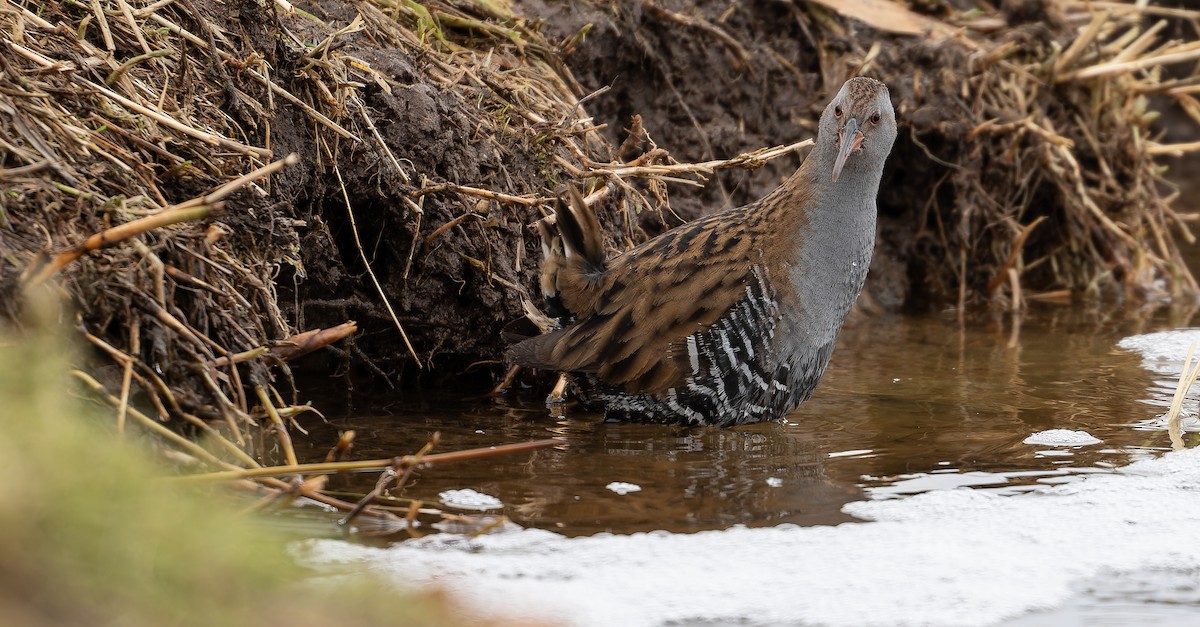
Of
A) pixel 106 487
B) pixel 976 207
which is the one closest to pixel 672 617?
pixel 106 487

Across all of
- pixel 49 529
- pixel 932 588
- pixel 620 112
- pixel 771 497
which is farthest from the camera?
pixel 620 112

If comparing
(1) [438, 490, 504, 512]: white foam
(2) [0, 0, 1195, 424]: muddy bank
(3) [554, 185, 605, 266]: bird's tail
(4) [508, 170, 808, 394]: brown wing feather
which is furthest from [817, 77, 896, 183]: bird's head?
(1) [438, 490, 504, 512]: white foam

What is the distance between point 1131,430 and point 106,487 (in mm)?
3355

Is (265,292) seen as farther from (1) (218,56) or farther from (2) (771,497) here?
(2) (771,497)

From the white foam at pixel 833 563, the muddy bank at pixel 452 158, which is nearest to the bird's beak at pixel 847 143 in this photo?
the muddy bank at pixel 452 158

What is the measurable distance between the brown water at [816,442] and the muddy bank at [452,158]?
503 mm

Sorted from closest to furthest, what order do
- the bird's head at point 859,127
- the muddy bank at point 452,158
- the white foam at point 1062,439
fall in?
the muddy bank at point 452,158, the white foam at point 1062,439, the bird's head at point 859,127

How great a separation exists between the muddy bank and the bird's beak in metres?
0.62

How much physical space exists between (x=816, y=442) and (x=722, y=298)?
0.57 m

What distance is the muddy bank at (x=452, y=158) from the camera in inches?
135

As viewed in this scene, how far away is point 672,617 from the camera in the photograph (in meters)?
2.83

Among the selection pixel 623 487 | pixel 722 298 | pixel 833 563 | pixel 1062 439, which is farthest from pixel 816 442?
pixel 833 563

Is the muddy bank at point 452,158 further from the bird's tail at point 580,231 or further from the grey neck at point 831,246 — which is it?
the grey neck at point 831,246

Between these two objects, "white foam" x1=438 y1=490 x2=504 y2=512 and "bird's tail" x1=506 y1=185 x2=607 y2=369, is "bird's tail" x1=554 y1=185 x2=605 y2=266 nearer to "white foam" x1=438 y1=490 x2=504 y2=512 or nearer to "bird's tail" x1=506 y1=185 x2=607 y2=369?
"bird's tail" x1=506 y1=185 x2=607 y2=369
